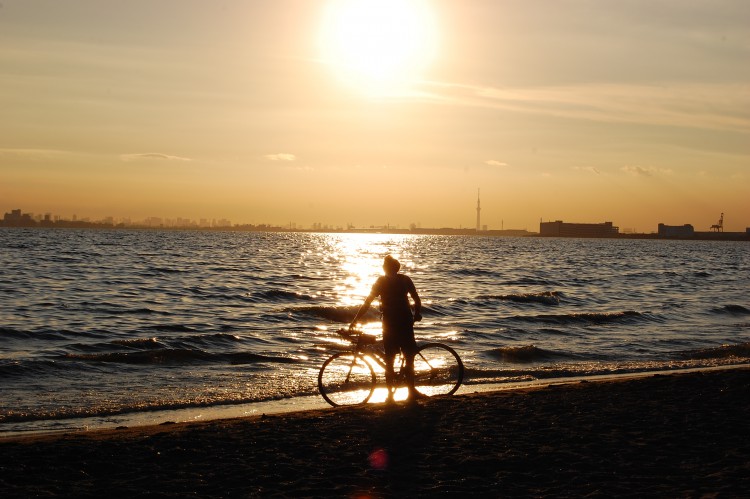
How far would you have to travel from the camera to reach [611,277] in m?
63.4

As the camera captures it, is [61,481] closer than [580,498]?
No

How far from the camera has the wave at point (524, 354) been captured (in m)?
21.8

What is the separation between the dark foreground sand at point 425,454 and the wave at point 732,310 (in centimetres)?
2556

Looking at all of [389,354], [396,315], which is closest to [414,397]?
[389,354]

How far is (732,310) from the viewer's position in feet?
122

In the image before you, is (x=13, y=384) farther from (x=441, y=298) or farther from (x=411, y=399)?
(x=441, y=298)

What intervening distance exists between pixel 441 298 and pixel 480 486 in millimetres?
32384

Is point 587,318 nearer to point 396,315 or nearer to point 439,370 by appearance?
point 439,370

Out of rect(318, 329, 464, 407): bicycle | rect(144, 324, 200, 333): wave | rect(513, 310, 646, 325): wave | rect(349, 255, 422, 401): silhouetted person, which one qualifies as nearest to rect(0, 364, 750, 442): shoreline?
rect(318, 329, 464, 407): bicycle

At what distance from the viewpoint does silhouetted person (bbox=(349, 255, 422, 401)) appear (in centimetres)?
1330

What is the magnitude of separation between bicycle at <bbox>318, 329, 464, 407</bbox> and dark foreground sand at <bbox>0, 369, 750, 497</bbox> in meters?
0.96

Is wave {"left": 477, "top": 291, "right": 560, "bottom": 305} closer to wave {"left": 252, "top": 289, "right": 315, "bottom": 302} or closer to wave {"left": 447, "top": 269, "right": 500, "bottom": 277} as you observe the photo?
wave {"left": 252, "top": 289, "right": 315, "bottom": 302}

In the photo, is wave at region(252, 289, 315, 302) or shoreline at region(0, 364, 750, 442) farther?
wave at region(252, 289, 315, 302)

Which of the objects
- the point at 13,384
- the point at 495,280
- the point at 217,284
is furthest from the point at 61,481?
the point at 495,280
